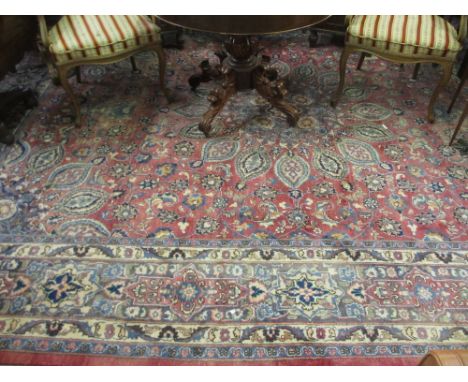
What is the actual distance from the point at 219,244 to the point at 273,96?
0.90m

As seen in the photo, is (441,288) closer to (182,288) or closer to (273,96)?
(182,288)

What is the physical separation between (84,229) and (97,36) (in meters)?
0.94

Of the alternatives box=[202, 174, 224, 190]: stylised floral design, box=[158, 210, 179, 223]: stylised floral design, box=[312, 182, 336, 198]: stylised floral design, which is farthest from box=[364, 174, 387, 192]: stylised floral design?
box=[158, 210, 179, 223]: stylised floral design

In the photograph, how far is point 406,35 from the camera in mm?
1716

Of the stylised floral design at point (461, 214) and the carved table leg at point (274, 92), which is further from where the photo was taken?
the carved table leg at point (274, 92)

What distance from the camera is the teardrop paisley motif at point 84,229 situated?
1473 millimetres

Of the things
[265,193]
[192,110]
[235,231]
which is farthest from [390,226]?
[192,110]

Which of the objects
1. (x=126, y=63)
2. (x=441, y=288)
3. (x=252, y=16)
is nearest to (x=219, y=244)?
(x=441, y=288)

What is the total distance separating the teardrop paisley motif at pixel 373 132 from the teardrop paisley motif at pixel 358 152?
Answer: 62 mm

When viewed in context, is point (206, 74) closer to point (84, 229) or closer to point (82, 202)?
point (82, 202)

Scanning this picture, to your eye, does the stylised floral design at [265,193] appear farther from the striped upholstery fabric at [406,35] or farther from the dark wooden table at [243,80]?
the striped upholstery fabric at [406,35]

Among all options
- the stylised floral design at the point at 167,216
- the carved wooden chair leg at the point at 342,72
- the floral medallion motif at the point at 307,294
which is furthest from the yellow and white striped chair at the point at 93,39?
the floral medallion motif at the point at 307,294

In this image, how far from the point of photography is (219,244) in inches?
56.2

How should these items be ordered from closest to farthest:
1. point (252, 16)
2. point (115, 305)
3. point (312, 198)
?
1. point (115, 305)
2. point (252, 16)
3. point (312, 198)
